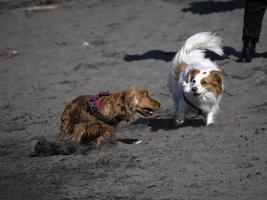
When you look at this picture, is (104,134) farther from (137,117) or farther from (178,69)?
(137,117)

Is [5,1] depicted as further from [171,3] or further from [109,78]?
[109,78]

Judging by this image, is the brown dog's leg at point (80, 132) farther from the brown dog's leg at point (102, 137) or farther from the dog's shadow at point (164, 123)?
the dog's shadow at point (164, 123)

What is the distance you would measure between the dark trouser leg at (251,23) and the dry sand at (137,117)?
10.2 inches

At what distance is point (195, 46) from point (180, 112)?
1.15 m

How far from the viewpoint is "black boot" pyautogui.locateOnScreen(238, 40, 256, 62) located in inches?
475

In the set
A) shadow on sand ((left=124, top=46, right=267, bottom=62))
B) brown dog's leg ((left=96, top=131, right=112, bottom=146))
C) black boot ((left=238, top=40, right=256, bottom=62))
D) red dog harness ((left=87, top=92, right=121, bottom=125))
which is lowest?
shadow on sand ((left=124, top=46, right=267, bottom=62))

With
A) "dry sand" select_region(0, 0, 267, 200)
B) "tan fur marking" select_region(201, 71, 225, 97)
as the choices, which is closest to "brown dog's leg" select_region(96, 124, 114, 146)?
"dry sand" select_region(0, 0, 267, 200)


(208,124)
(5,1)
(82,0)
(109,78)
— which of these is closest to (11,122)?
(109,78)

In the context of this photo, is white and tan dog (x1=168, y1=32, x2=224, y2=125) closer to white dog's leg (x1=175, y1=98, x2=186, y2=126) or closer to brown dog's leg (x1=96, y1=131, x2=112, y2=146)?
white dog's leg (x1=175, y1=98, x2=186, y2=126)

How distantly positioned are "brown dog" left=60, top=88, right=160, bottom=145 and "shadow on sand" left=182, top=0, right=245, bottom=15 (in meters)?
8.78

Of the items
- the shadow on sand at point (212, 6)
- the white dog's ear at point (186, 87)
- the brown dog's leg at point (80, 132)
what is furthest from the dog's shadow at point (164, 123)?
the shadow on sand at point (212, 6)

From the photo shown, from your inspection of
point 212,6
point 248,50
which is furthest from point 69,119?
point 212,6

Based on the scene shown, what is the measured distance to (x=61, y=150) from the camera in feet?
27.3

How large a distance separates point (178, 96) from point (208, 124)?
22.6 inches
